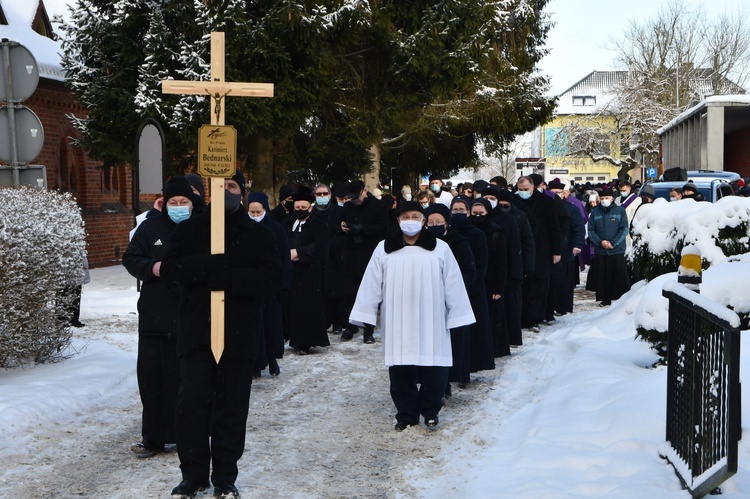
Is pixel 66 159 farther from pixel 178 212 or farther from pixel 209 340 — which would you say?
pixel 209 340

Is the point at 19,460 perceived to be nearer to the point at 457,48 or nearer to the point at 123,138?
the point at 123,138

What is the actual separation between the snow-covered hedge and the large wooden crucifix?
12.1ft

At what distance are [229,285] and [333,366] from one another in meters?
5.15

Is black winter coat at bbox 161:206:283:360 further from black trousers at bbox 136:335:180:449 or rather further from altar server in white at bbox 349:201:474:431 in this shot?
altar server in white at bbox 349:201:474:431

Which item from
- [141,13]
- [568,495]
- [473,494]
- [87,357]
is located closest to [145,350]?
[473,494]

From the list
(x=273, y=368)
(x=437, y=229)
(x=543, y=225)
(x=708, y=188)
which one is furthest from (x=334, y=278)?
(x=708, y=188)

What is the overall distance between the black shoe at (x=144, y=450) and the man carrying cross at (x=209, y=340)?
3.98 feet

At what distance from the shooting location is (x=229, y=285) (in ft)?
19.6

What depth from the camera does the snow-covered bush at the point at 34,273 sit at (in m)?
9.16

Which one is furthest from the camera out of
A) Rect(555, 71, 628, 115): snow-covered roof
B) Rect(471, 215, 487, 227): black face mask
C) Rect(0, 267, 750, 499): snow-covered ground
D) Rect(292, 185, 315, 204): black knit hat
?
Rect(555, 71, 628, 115): snow-covered roof

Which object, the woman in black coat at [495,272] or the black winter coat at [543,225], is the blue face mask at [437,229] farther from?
the black winter coat at [543,225]

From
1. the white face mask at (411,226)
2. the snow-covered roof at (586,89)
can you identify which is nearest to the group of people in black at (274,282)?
the white face mask at (411,226)

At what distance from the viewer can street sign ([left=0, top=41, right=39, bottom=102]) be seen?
9.66m

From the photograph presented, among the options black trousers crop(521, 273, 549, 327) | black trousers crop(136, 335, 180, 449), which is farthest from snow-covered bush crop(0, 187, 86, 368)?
black trousers crop(521, 273, 549, 327)
